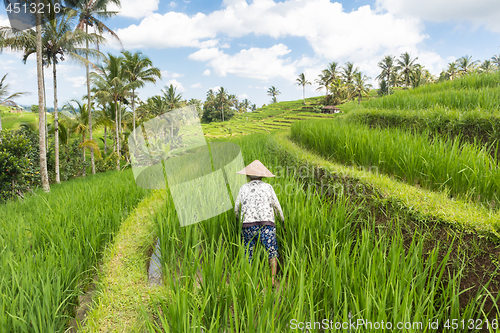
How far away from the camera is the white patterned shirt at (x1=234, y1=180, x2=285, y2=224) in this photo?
2.44 m

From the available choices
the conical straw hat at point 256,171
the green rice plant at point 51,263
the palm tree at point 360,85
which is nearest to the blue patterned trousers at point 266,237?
the conical straw hat at point 256,171

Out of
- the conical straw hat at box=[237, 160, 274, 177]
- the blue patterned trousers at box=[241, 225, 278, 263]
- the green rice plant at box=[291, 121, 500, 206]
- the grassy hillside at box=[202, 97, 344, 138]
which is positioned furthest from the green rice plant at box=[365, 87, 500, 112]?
the blue patterned trousers at box=[241, 225, 278, 263]

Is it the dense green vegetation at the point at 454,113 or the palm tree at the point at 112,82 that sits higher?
the palm tree at the point at 112,82

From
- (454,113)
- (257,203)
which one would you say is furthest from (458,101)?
(257,203)

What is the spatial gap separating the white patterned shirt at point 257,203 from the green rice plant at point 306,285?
28 cm

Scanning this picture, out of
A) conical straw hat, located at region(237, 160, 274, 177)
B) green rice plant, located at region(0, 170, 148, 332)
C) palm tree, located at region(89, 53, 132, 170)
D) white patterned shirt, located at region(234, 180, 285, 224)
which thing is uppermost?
palm tree, located at region(89, 53, 132, 170)

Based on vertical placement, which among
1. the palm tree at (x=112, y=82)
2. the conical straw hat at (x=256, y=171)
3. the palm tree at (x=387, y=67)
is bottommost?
the conical straw hat at (x=256, y=171)

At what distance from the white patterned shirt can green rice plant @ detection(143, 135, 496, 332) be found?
28cm

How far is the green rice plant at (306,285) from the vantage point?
1.49 meters

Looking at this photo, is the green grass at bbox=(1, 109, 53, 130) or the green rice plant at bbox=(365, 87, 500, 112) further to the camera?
the green grass at bbox=(1, 109, 53, 130)

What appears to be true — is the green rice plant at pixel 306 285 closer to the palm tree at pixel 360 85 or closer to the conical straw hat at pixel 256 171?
the conical straw hat at pixel 256 171

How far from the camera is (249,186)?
2.58 metres

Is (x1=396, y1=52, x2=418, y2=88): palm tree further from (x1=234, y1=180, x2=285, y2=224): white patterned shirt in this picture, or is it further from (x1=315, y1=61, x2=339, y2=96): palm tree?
(x1=234, y1=180, x2=285, y2=224): white patterned shirt

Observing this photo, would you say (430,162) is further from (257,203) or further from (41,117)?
(41,117)
